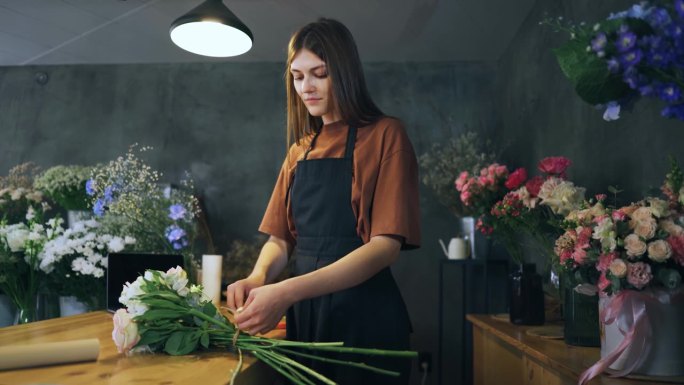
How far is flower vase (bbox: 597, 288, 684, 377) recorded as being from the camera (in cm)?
126

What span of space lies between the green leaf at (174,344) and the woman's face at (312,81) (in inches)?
25.2

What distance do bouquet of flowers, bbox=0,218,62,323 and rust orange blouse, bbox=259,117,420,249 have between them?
108cm

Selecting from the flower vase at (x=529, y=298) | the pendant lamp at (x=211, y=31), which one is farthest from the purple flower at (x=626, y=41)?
the pendant lamp at (x=211, y=31)

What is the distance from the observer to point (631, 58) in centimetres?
74

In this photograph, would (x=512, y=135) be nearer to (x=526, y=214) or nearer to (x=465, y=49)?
(x=465, y=49)

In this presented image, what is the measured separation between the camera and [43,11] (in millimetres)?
4211

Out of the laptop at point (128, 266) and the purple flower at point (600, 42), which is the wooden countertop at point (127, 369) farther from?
the purple flower at point (600, 42)

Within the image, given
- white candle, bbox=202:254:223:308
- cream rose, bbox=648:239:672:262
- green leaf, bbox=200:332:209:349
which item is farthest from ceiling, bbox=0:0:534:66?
green leaf, bbox=200:332:209:349

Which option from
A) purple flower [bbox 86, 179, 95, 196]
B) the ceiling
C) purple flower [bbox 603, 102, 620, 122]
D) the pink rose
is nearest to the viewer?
purple flower [bbox 603, 102, 620, 122]

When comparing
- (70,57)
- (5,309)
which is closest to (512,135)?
(5,309)

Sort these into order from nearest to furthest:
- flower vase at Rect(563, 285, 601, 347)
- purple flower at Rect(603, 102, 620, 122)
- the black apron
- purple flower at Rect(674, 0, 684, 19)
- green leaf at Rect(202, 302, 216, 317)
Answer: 1. purple flower at Rect(674, 0, 684, 19)
2. purple flower at Rect(603, 102, 620, 122)
3. green leaf at Rect(202, 302, 216, 317)
4. the black apron
5. flower vase at Rect(563, 285, 601, 347)

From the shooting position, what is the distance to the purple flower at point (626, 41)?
739mm

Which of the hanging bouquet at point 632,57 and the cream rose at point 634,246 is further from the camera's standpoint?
the cream rose at point 634,246

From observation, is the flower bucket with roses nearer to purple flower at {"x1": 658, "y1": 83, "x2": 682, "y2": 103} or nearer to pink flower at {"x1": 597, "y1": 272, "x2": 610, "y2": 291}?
pink flower at {"x1": 597, "y1": 272, "x2": 610, "y2": 291}
